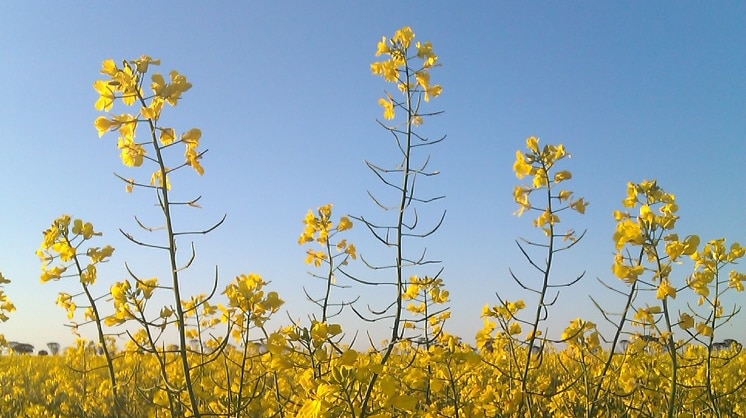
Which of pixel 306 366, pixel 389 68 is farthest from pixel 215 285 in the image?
pixel 389 68

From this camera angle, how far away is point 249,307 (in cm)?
293

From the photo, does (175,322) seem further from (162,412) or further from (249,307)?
(162,412)

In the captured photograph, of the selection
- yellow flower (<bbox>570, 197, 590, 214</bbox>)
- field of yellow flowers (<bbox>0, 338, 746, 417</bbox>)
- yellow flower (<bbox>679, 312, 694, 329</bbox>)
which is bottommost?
field of yellow flowers (<bbox>0, 338, 746, 417</bbox>)

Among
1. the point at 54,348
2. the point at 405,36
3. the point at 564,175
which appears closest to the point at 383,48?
the point at 405,36

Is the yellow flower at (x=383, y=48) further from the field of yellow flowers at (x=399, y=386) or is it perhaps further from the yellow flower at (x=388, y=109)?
the field of yellow flowers at (x=399, y=386)

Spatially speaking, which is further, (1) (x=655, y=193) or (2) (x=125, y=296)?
(1) (x=655, y=193)

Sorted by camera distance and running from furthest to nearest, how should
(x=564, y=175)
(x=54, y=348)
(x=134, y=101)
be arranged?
1. (x=54, y=348)
2. (x=564, y=175)
3. (x=134, y=101)

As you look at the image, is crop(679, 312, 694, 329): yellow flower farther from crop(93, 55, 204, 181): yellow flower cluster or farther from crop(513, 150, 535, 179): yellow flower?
crop(93, 55, 204, 181): yellow flower cluster

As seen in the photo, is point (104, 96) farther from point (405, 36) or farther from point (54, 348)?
point (54, 348)

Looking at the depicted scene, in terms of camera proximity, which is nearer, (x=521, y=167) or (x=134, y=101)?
(x=134, y=101)

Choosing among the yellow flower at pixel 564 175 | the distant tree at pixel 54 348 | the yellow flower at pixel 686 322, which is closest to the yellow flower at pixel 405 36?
the yellow flower at pixel 564 175

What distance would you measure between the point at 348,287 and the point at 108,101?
5.45 feet

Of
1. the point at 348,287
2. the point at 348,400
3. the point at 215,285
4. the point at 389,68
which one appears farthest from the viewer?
the point at 348,287

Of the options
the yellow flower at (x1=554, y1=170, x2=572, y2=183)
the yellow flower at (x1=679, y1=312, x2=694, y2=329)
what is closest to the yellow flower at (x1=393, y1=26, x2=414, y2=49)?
the yellow flower at (x1=554, y1=170, x2=572, y2=183)
